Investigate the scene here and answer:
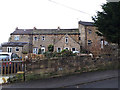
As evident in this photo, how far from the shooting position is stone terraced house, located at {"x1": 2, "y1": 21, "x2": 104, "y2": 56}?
28422 millimetres

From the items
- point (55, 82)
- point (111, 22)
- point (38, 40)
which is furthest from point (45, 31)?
point (55, 82)

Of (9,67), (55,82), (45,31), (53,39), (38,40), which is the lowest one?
(55,82)

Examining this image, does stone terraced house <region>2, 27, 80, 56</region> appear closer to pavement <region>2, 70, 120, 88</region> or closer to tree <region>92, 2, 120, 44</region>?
tree <region>92, 2, 120, 44</region>

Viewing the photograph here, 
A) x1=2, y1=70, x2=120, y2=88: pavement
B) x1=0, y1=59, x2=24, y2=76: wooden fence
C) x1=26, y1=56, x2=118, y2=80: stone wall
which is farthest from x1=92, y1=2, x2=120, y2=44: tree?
x1=0, y1=59, x2=24, y2=76: wooden fence

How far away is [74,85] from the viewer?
561cm

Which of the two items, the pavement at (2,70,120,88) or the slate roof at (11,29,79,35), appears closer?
the pavement at (2,70,120,88)

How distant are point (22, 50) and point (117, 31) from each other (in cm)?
2478

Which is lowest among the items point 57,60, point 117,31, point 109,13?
point 57,60

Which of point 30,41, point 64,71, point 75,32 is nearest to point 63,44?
point 75,32

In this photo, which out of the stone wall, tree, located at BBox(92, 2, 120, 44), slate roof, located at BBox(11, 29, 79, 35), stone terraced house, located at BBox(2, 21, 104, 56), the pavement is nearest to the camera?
the pavement

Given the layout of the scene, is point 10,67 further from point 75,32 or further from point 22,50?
point 75,32

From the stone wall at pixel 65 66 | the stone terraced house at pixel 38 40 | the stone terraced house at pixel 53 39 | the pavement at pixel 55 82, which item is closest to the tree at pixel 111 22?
the stone wall at pixel 65 66

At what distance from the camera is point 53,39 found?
31.5 meters

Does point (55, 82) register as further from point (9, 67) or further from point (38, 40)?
point (38, 40)
